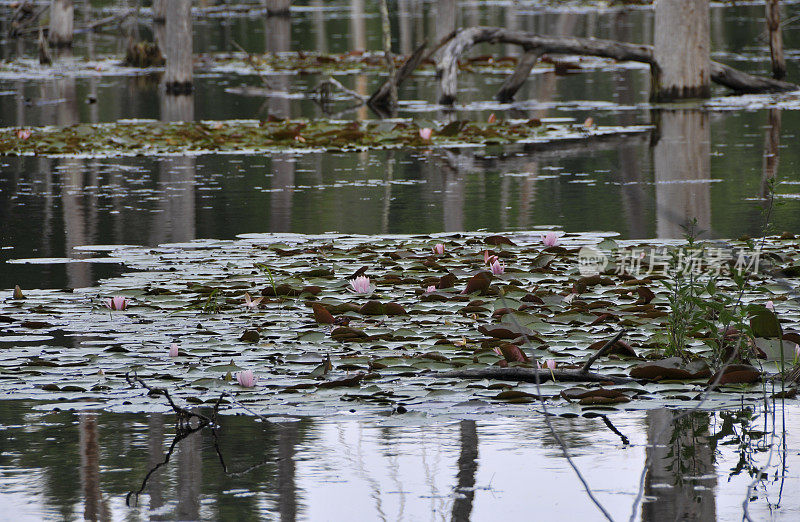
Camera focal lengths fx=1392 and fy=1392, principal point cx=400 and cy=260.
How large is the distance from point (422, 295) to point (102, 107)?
1507cm

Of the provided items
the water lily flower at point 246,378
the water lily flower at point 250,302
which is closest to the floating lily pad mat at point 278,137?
the water lily flower at point 250,302

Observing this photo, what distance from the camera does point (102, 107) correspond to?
21.2 meters

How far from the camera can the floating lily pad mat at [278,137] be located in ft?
50.8

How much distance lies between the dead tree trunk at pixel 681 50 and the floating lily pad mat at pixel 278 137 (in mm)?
2762

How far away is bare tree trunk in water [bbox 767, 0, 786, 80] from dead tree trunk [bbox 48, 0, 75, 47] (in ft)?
73.1

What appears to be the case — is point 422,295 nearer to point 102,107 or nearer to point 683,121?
point 683,121

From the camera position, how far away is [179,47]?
22625mm

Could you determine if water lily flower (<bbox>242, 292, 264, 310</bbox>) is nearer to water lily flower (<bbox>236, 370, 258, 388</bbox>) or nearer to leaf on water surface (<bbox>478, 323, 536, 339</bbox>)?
leaf on water surface (<bbox>478, 323, 536, 339</bbox>)

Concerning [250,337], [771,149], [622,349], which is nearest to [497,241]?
[250,337]

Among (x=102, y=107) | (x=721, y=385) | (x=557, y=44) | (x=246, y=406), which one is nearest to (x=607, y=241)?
(x=721, y=385)

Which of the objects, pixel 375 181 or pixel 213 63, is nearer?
pixel 375 181

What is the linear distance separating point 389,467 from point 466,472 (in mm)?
257

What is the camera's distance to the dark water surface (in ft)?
13.1

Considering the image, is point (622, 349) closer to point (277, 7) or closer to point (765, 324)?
point (765, 324)
